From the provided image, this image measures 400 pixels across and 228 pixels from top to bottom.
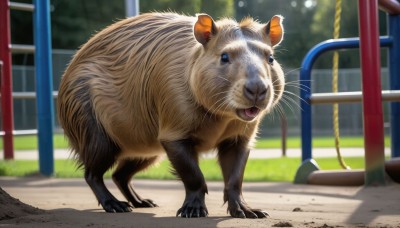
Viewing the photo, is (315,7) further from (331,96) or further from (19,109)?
(331,96)

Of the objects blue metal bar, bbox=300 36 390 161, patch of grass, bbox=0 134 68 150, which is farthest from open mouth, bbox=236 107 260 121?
patch of grass, bbox=0 134 68 150

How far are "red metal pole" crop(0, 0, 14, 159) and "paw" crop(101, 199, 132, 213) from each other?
4.55m

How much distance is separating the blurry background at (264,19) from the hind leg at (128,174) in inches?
619

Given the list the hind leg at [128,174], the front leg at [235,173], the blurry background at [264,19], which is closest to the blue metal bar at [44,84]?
the hind leg at [128,174]

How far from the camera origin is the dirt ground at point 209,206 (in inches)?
152

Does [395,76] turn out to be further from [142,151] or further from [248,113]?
[248,113]

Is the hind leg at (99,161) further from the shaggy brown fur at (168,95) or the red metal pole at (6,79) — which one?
the red metal pole at (6,79)

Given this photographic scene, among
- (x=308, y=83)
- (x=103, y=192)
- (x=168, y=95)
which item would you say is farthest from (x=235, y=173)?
(x=308, y=83)

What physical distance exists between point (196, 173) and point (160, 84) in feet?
2.04

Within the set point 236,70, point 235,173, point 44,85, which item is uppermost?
point 44,85

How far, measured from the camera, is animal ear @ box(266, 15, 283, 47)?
15.0 ft

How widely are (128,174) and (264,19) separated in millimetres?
35294

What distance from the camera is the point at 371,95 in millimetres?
5926

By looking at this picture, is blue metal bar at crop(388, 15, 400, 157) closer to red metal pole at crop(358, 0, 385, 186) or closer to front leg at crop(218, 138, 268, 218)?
red metal pole at crop(358, 0, 385, 186)
